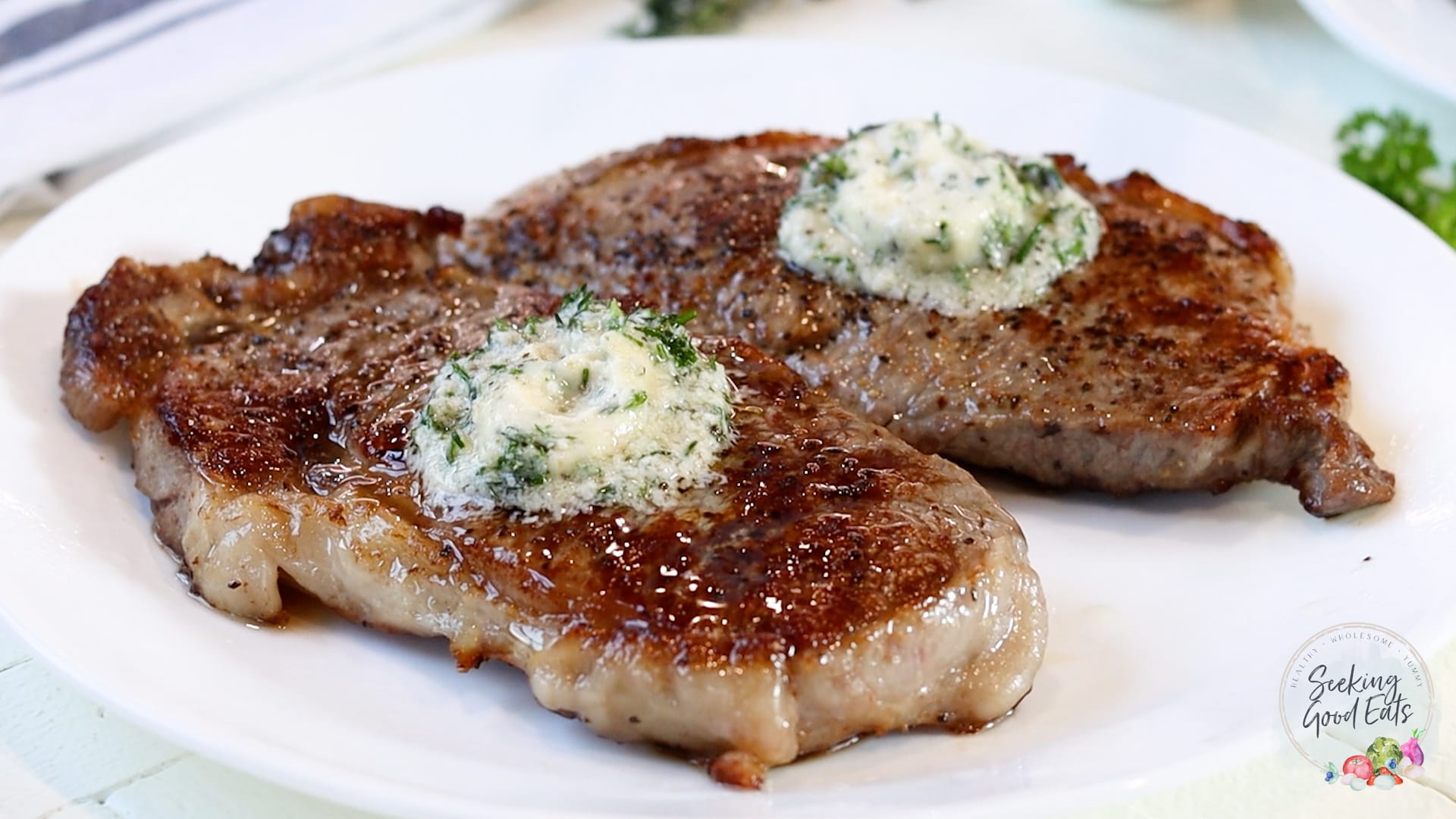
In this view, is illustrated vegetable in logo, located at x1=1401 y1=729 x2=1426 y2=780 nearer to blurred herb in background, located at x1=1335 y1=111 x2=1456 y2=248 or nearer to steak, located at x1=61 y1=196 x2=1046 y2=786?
steak, located at x1=61 y1=196 x2=1046 y2=786

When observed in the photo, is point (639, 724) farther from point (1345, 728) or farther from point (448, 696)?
point (1345, 728)

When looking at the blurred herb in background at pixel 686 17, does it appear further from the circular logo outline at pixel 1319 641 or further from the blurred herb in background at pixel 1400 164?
the circular logo outline at pixel 1319 641

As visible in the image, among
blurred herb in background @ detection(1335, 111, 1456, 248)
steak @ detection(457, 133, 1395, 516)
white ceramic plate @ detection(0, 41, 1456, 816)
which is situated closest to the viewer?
white ceramic plate @ detection(0, 41, 1456, 816)

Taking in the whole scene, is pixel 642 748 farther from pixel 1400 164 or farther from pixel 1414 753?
pixel 1400 164

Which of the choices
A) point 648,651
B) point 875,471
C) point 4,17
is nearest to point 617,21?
point 4,17

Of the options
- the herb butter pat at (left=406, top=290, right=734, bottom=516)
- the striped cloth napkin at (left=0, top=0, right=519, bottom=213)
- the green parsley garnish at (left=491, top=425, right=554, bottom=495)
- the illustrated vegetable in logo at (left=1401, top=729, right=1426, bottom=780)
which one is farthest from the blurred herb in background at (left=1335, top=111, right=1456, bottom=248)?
the striped cloth napkin at (left=0, top=0, right=519, bottom=213)

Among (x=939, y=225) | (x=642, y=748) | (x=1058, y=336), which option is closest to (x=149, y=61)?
(x=939, y=225)
